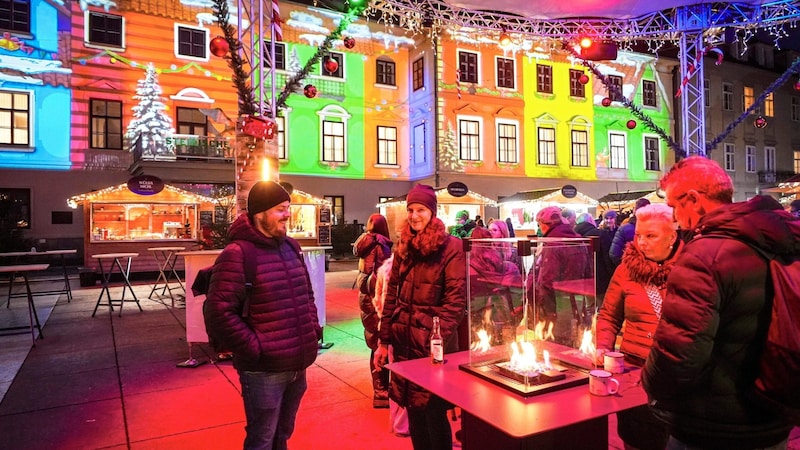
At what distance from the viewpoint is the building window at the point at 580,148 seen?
26750 mm

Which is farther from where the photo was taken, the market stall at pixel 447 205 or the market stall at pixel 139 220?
the market stall at pixel 447 205

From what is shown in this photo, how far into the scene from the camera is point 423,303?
3.19 meters

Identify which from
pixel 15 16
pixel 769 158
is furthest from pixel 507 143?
pixel 15 16

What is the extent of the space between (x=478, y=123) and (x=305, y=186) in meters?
8.81

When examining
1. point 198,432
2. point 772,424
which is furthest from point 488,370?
point 198,432

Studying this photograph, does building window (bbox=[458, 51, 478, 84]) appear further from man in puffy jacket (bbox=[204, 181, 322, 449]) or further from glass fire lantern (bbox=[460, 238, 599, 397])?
man in puffy jacket (bbox=[204, 181, 322, 449])

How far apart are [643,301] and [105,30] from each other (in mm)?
22631

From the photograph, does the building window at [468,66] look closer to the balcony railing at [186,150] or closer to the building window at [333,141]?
the building window at [333,141]

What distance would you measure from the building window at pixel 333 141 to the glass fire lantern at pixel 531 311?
21.3m

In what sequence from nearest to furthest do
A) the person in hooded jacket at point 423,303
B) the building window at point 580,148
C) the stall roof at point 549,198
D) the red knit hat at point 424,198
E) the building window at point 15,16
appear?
the person in hooded jacket at point 423,303, the red knit hat at point 424,198, the building window at point 15,16, the stall roof at point 549,198, the building window at point 580,148

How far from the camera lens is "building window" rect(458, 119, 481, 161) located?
78.9ft

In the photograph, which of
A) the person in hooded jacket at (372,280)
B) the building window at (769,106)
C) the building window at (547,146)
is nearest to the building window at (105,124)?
the person in hooded jacket at (372,280)

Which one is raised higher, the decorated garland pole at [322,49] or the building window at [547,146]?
the building window at [547,146]

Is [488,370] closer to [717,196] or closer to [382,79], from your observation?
[717,196]
